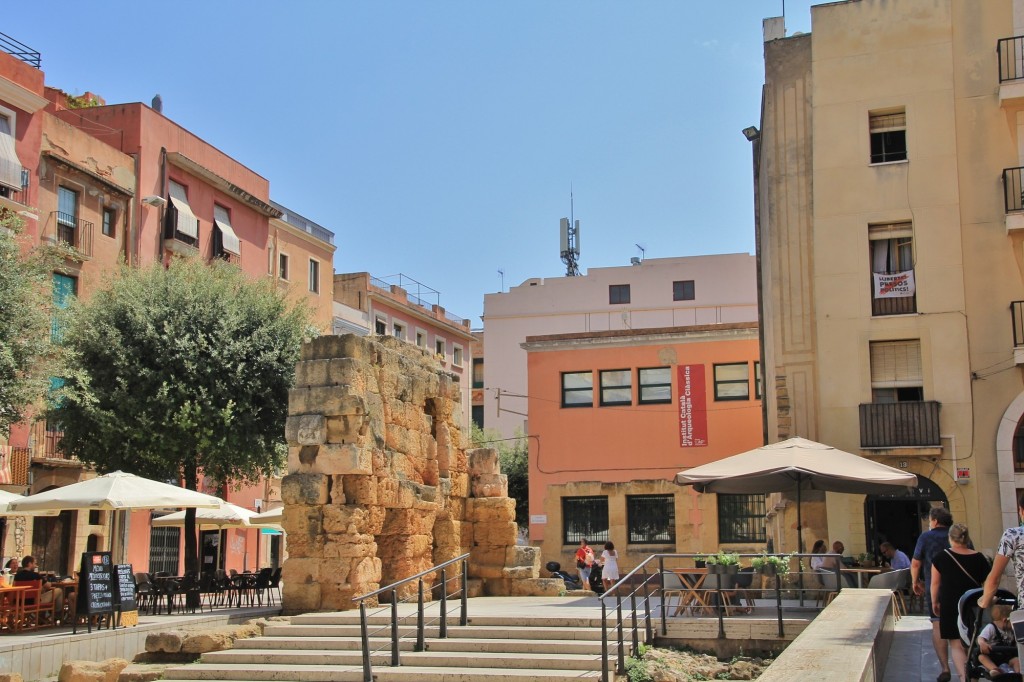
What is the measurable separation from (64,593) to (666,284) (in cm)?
3520

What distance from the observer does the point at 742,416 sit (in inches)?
1248

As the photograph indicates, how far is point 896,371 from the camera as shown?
2162 cm

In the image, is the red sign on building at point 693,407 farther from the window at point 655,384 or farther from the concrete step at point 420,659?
the concrete step at point 420,659

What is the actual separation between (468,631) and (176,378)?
1099cm

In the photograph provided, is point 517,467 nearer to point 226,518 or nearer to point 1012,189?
point 226,518

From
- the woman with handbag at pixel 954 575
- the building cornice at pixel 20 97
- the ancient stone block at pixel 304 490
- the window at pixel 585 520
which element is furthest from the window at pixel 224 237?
the woman with handbag at pixel 954 575

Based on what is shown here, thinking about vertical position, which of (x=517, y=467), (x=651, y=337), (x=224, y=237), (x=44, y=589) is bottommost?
(x=44, y=589)

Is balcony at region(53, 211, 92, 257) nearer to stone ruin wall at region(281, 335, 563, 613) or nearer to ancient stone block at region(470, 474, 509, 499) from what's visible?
stone ruin wall at region(281, 335, 563, 613)

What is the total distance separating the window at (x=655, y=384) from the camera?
3250cm

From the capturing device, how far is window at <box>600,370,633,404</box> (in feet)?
108

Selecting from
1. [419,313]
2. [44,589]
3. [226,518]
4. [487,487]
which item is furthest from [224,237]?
[44,589]

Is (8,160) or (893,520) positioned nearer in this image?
(893,520)

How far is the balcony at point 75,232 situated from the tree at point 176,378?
4403 millimetres

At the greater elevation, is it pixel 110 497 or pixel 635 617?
pixel 110 497
